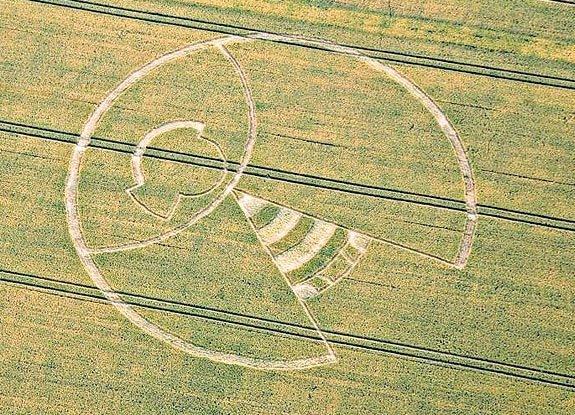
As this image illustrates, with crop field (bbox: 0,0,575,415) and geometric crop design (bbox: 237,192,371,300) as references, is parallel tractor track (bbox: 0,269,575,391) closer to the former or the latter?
crop field (bbox: 0,0,575,415)

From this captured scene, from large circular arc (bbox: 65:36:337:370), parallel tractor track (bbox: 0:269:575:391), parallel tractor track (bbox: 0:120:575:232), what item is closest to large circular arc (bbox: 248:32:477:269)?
parallel tractor track (bbox: 0:120:575:232)

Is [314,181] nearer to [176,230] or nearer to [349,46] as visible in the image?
[349,46]

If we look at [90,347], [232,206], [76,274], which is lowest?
[90,347]

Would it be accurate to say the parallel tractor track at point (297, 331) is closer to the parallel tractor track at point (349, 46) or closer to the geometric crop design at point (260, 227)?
the geometric crop design at point (260, 227)

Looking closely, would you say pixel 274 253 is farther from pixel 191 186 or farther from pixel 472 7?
pixel 472 7

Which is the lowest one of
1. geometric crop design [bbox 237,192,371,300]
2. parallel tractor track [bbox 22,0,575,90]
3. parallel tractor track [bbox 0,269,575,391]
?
parallel tractor track [bbox 0,269,575,391]

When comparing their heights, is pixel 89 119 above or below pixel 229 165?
above

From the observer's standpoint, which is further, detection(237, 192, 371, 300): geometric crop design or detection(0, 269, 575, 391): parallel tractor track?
detection(237, 192, 371, 300): geometric crop design

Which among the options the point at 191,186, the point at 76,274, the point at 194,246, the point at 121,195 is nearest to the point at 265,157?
the point at 191,186

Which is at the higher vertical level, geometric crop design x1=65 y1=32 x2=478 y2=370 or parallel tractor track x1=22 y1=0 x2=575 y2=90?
parallel tractor track x1=22 y1=0 x2=575 y2=90
